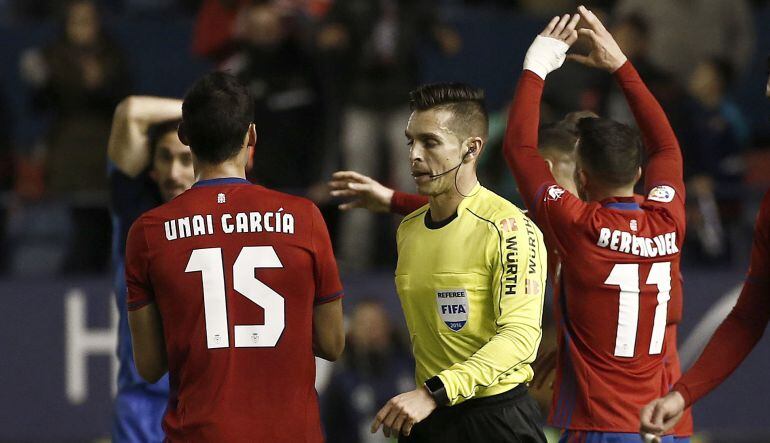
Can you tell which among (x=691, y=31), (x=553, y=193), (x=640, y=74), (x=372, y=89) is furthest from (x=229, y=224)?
(x=691, y=31)

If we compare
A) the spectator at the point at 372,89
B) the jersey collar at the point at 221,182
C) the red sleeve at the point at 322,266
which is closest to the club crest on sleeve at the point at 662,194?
the red sleeve at the point at 322,266

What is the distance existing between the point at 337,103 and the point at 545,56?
6.52m

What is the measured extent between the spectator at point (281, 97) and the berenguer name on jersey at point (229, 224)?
19.5 ft

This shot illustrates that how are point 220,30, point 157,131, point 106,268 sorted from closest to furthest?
point 157,131
point 106,268
point 220,30

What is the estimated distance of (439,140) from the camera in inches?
189

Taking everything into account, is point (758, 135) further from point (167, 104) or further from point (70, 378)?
point (167, 104)

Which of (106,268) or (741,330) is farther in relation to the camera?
(106,268)

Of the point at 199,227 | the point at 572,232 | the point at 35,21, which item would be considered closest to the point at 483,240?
the point at 572,232

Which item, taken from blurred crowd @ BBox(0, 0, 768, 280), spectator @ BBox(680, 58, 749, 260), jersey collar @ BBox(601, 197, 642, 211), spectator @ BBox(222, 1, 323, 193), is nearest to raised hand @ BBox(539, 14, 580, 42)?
jersey collar @ BBox(601, 197, 642, 211)

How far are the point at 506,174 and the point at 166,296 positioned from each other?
6.43 meters

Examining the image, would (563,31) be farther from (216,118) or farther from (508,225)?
(216,118)

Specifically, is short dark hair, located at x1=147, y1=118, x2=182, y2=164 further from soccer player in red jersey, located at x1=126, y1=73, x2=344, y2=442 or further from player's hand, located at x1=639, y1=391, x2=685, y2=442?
player's hand, located at x1=639, y1=391, x2=685, y2=442

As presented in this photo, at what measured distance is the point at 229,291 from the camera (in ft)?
14.2

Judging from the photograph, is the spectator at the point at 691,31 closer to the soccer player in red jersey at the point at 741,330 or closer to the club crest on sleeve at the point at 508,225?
the club crest on sleeve at the point at 508,225
